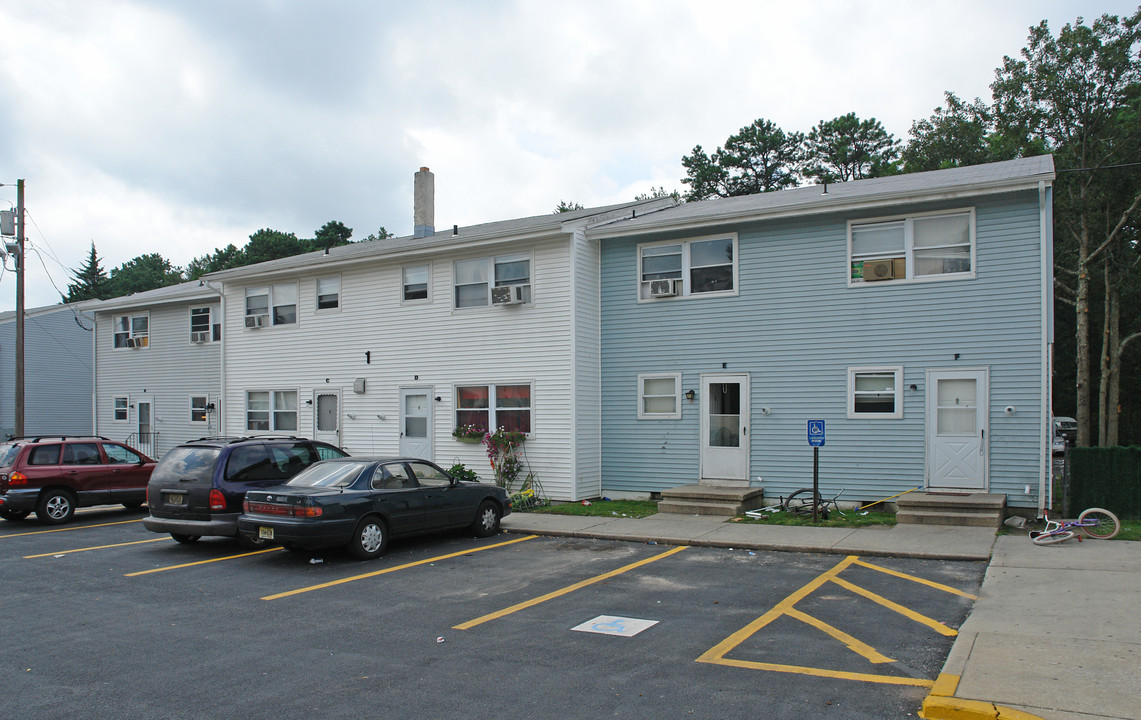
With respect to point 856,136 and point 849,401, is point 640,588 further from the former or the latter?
point 856,136

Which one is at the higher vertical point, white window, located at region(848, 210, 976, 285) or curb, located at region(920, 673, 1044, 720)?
white window, located at region(848, 210, 976, 285)

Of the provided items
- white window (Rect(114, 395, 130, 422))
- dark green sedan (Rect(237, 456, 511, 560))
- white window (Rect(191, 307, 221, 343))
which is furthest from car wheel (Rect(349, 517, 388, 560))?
white window (Rect(114, 395, 130, 422))

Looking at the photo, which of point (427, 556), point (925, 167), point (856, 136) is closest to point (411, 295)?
point (427, 556)

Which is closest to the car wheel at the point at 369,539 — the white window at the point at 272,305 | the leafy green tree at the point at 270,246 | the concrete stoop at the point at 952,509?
the concrete stoop at the point at 952,509

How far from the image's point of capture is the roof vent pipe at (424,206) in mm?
20875

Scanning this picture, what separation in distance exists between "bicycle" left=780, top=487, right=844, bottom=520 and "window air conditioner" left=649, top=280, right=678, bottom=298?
4567 millimetres

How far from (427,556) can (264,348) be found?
12.3 m

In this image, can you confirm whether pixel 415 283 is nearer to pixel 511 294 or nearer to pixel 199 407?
pixel 511 294

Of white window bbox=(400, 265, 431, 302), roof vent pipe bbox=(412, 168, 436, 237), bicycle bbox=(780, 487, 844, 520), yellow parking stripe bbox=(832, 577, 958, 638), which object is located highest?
roof vent pipe bbox=(412, 168, 436, 237)

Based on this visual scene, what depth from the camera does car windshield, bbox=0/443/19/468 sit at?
13719 mm

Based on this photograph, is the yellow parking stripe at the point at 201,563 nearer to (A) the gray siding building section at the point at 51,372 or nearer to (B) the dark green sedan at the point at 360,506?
(B) the dark green sedan at the point at 360,506

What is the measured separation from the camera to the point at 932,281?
44.6 feet

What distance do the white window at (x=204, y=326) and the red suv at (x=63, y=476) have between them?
8446 millimetres

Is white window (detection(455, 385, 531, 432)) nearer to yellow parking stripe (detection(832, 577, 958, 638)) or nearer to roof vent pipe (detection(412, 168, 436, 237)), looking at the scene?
roof vent pipe (detection(412, 168, 436, 237))
